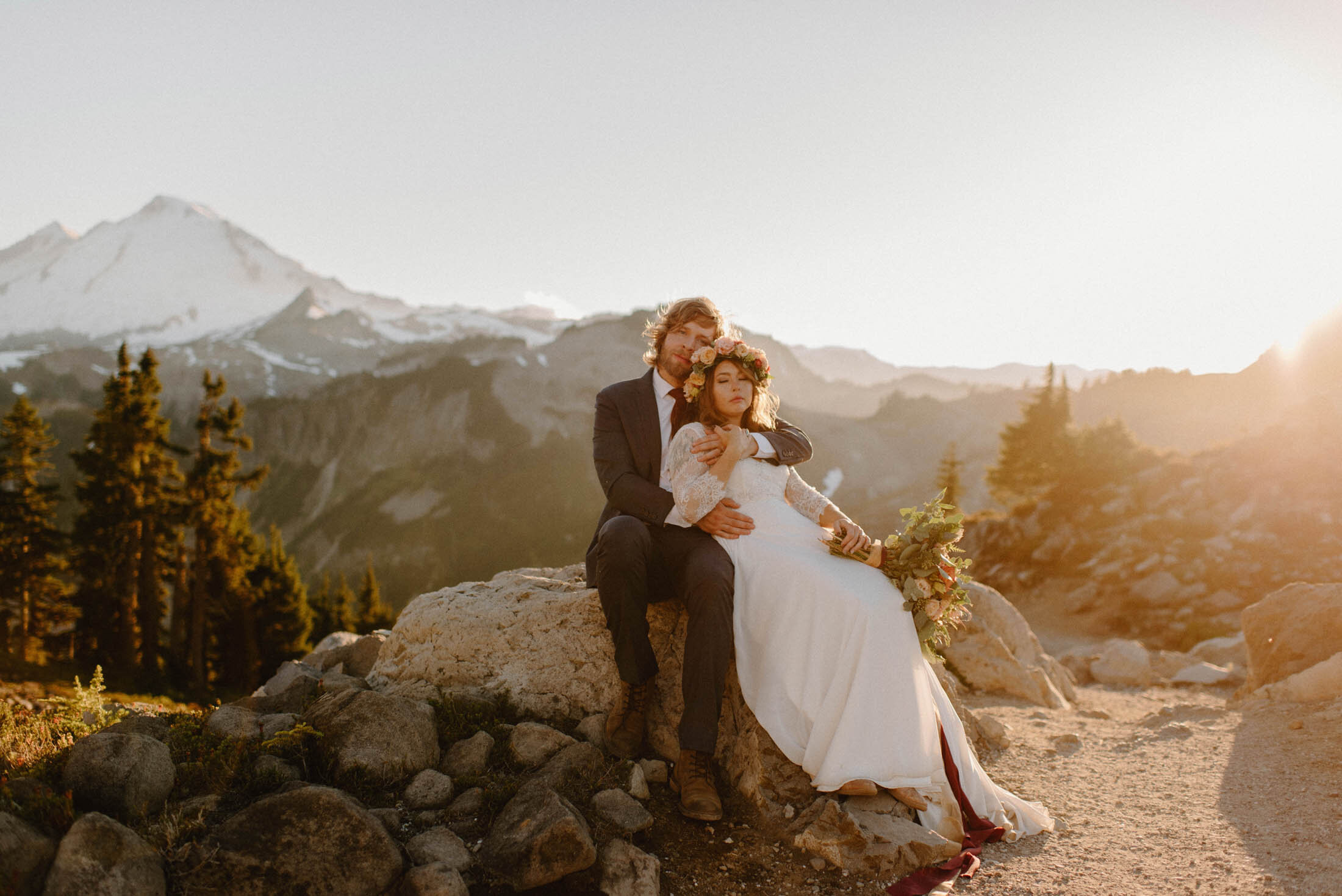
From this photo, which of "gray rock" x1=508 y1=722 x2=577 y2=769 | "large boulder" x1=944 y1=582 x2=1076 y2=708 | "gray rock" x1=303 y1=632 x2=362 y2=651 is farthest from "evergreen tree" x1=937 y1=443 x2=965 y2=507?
"gray rock" x1=508 y1=722 x2=577 y2=769

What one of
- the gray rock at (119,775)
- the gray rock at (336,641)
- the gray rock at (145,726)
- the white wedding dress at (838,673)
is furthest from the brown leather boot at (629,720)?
the gray rock at (336,641)

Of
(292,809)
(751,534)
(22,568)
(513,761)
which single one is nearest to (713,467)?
(751,534)

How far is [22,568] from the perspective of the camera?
27.5 metres

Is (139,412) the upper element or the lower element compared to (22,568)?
upper

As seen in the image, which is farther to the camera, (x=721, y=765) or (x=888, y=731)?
(x=721, y=765)

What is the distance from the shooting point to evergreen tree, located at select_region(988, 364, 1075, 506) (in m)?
43.6

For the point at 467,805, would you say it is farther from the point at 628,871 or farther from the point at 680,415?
the point at 680,415

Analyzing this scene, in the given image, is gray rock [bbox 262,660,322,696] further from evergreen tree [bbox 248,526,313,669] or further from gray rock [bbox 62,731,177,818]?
evergreen tree [bbox 248,526,313,669]

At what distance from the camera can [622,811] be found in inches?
181

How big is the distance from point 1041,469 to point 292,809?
1838 inches

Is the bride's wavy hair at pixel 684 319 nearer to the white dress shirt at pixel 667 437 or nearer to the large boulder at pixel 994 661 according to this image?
the white dress shirt at pixel 667 437

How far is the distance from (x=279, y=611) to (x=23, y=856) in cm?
3912

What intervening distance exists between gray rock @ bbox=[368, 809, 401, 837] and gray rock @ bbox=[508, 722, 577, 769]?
0.99 meters

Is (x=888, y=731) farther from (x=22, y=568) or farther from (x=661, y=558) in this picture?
(x=22, y=568)
